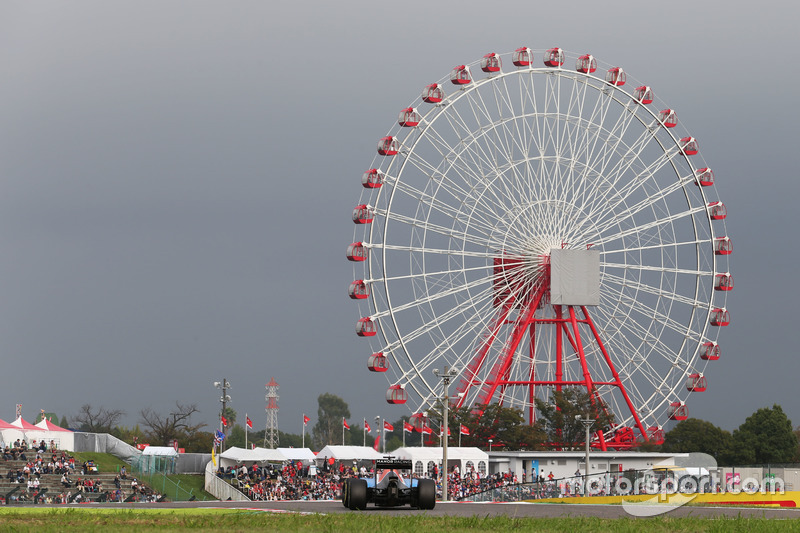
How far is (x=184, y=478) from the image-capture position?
2569 inches

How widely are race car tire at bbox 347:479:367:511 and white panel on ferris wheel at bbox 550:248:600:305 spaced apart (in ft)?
153

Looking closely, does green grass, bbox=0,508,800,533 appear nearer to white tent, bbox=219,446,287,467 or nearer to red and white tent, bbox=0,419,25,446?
white tent, bbox=219,446,287,467

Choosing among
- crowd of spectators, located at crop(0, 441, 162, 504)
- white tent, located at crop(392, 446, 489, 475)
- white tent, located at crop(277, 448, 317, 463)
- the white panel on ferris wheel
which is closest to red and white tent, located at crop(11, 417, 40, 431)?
crowd of spectators, located at crop(0, 441, 162, 504)

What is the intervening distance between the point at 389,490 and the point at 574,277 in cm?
4790

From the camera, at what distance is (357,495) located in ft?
98.3

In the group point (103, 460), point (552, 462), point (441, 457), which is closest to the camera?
point (441, 457)

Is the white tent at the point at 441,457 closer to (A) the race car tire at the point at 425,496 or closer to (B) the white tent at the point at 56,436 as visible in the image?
Result: (B) the white tent at the point at 56,436

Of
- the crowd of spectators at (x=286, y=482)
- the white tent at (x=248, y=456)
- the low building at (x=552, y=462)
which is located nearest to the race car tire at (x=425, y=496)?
the crowd of spectators at (x=286, y=482)

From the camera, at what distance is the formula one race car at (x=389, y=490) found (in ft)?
98.7

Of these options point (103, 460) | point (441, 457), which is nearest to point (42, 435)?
point (103, 460)

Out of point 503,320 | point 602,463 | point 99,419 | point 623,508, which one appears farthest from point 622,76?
point 99,419

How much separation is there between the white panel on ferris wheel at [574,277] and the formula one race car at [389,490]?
45.8m

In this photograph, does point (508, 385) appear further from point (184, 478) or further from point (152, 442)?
point (152, 442)

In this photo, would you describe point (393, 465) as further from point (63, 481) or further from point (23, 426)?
point (23, 426)
